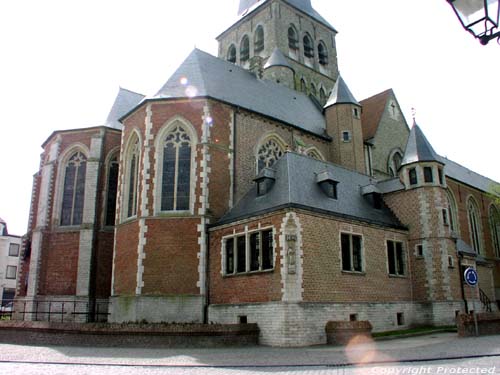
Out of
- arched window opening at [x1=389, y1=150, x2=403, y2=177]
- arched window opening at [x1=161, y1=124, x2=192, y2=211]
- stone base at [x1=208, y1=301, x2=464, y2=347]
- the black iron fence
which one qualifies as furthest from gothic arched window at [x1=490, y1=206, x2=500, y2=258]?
the black iron fence

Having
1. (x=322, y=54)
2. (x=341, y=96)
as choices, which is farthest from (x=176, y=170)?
(x=322, y=54)

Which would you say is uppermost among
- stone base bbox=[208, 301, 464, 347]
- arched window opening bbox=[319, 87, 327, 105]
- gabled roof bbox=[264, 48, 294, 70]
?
gabled roof bbox=[264, 48, 294, 70]

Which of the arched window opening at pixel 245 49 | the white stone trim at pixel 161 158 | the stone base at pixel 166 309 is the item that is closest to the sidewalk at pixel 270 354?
the stone base at pixel 166 309

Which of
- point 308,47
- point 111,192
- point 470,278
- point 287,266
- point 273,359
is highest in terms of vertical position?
point 308,47

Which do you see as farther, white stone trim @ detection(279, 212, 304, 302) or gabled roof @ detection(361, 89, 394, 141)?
gabled roof @ detection(361, 89, 394, 141)

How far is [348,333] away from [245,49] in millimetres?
32592

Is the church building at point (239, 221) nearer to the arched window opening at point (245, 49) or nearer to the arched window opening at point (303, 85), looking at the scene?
the arched window opening at point (303, 85)

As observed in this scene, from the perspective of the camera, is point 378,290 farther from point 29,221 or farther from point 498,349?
point 29,221

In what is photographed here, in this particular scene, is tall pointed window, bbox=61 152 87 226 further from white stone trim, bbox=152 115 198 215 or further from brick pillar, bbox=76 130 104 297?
white stone trim, bbox=152 115 198 215

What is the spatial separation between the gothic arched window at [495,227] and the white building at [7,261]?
5440 cm

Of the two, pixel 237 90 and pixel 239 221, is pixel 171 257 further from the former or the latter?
pixel 237 90

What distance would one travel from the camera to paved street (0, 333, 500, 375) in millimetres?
10961

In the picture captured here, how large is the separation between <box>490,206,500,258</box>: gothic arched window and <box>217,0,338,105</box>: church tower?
57.4ft

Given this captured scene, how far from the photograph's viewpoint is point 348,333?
661 inches
